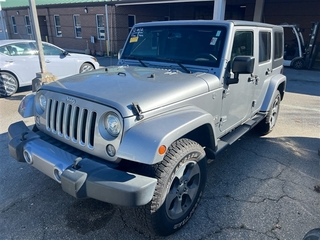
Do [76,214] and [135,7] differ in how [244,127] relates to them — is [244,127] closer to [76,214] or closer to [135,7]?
[76,214]

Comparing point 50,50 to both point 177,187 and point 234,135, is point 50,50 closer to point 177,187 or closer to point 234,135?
point 234,135

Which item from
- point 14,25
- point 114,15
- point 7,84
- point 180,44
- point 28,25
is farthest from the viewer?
point 14,25

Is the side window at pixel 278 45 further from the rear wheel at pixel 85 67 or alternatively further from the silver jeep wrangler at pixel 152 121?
the rear wheel at pixel 85 67

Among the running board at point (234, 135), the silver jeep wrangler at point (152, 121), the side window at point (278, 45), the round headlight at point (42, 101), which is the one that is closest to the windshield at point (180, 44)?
the silver jeep wrangler at point (152, 121)

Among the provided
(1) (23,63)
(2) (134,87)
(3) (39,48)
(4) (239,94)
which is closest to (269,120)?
(4) (239,94)

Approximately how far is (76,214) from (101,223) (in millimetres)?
327

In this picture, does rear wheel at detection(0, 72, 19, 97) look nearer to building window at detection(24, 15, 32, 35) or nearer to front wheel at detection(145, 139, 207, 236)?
front wheel at detection(145, 139, 207, 236)

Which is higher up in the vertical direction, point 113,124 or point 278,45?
point 278,45

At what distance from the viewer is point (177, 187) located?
244 cm

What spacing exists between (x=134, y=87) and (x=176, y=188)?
107cm

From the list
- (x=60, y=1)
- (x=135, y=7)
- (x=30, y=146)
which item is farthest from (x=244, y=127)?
(x=60, y=1)

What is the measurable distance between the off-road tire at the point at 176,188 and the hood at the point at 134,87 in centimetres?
47

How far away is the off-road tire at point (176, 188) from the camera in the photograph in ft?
6.98

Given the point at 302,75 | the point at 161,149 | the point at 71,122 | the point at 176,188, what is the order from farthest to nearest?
the point at 302,75 → the point at 176,188 → the point at 71,122 → the point at 161,149
